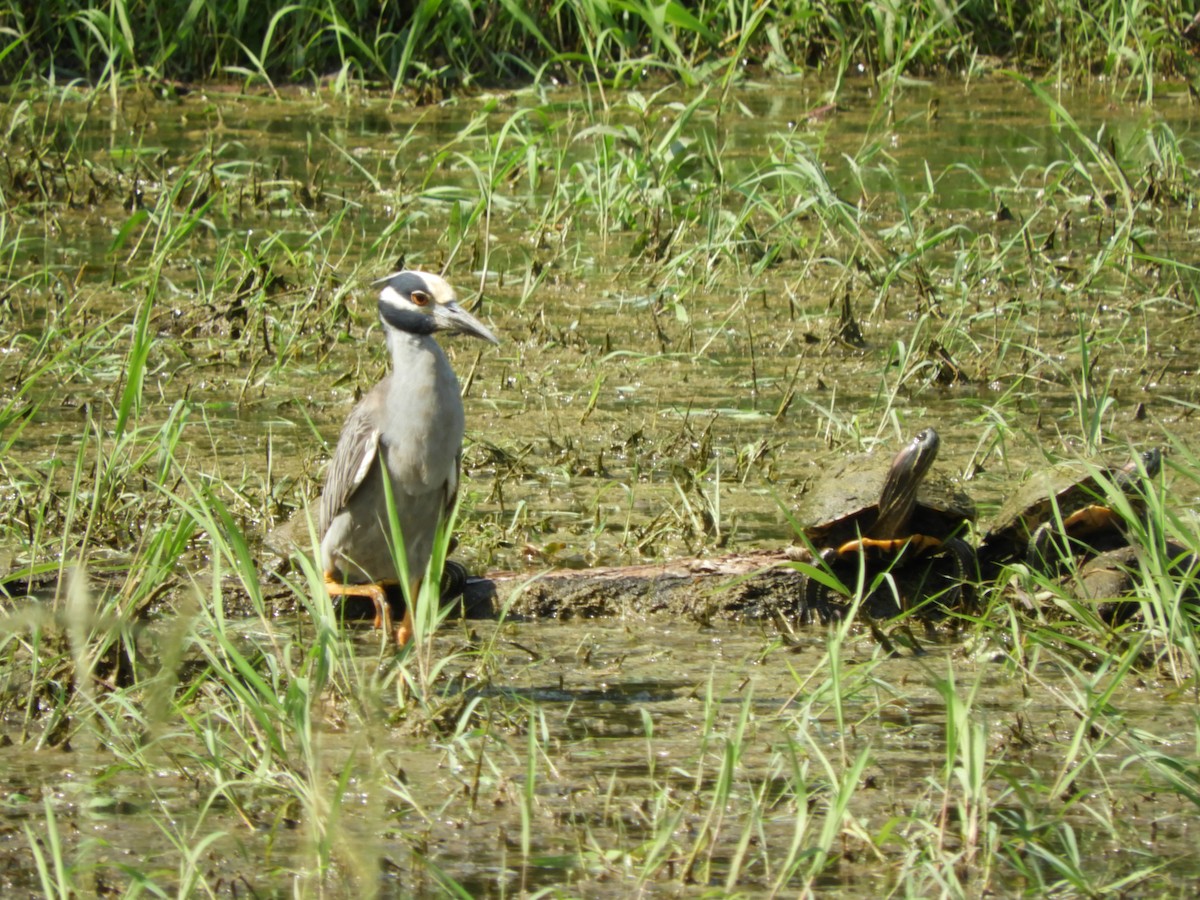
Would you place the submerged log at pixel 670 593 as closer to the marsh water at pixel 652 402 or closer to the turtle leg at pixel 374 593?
the marsh water at pixel 652 402

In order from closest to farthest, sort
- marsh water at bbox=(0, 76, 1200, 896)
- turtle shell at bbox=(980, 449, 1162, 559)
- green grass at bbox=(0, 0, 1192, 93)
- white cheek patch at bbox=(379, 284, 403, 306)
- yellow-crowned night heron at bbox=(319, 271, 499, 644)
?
1. marsh water at bbox=(0, 76, 1200, 896)
2. turtle shell at bbox=(980, 449, 1162, 559)
3. yellow-crowned night heron at bbox=(319, 271, 499, 644)
4. white cheek patch at bbox=(379, 284, 403, 306)
5. green grass at bbox=(0, 0, 1192, 93)

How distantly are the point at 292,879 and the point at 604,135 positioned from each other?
582 centimetres

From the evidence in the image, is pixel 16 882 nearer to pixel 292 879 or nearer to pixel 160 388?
pixel 292 879

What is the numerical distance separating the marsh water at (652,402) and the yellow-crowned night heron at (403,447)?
10.1 inches

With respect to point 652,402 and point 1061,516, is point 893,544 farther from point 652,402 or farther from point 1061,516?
point 652,402

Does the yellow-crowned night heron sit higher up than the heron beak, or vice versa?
the heron beak

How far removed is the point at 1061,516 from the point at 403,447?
6.07 feet

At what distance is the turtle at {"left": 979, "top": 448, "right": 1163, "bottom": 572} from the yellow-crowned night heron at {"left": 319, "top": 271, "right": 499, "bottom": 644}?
5.18 ft

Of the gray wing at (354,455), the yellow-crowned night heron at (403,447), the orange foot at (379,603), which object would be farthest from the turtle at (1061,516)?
the gray wing at (354,455)

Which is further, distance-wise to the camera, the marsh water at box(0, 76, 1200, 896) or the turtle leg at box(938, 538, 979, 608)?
the turtle leg at box(938, 538, 979, 608)

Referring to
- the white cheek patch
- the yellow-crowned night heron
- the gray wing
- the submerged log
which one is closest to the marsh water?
the submerged log

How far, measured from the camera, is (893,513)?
196 inches

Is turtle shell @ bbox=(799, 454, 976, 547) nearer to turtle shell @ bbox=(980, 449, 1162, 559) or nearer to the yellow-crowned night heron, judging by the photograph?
turtle shell @ bbox=(980, 449, 1162, 559)

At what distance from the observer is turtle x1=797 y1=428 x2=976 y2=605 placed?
16.3 ft
